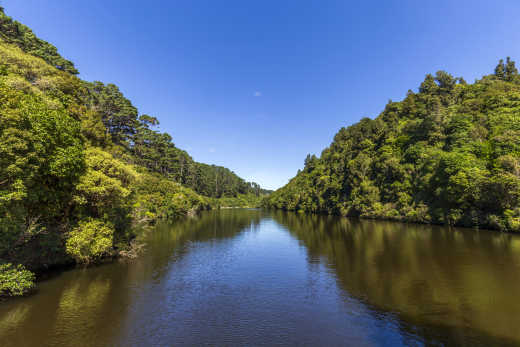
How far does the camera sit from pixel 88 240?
19234 mm

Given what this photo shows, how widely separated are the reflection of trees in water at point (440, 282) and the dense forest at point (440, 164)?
12.1m

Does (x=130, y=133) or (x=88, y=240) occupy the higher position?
(x=130, y=133)

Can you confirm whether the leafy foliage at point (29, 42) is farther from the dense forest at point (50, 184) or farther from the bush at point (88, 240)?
the bush at point (88, 240)

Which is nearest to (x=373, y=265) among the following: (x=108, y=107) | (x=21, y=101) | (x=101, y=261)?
(x=101, y=261)

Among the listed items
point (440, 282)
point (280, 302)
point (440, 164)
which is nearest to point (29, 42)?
point (280, 302)

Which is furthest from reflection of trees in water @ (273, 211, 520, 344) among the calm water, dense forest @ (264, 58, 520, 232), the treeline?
the treeline

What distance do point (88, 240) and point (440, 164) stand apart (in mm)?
65594

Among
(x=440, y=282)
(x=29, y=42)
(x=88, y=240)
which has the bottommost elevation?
(x=440, y=282)

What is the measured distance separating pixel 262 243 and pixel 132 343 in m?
27.3

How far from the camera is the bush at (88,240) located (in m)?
18.7

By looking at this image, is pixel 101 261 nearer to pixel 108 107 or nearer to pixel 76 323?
pixel 76 323

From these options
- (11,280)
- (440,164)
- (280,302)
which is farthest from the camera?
(440,164)

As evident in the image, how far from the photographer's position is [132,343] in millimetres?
10688

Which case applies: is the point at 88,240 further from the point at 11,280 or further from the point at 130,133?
the point at 130,133
